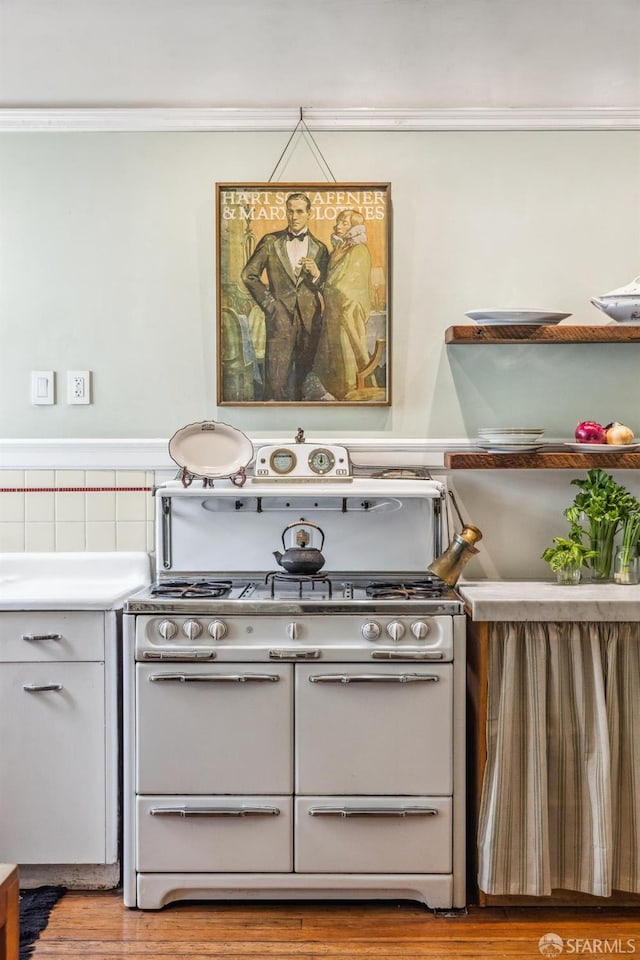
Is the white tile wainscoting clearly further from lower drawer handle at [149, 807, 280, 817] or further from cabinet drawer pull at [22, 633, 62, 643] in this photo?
lower drawer handle at [149, 807, 280, 817]

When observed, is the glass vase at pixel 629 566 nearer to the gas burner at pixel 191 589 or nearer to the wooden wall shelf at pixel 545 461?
the wooden wall shelf at pixel 545 461

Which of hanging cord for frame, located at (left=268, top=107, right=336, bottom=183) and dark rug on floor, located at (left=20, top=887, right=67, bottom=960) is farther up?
hanging cord for frame, located at (left=268, top=107, right=336, bottom=183)

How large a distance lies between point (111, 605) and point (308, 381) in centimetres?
106

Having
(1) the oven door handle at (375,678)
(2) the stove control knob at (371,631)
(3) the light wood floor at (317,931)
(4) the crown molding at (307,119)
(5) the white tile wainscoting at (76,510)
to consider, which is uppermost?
(4) the crown molding at (307,119)

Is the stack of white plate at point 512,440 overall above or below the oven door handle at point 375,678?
above

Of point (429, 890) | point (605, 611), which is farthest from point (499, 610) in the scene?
point (429, 890)

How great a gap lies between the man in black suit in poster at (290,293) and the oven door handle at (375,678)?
41.8 inches

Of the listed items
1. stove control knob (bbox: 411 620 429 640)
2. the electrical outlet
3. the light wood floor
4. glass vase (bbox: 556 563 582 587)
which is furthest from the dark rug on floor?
glass vase (bbox: 556 563 582 587)

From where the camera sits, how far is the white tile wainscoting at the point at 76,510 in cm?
299

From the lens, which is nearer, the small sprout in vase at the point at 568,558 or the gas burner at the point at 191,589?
the gas burner at the point at 191,589

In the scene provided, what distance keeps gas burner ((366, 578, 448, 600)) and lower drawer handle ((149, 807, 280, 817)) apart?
69cm

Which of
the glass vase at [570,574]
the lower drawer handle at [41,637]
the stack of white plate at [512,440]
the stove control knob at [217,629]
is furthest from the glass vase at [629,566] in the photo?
the lower drawer handle at [41,637]

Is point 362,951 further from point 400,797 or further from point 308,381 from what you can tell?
point 308,381

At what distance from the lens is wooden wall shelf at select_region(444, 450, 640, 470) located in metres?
2.78
